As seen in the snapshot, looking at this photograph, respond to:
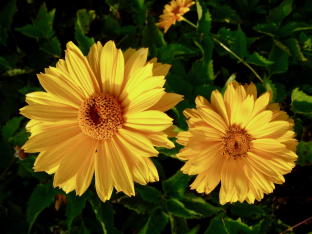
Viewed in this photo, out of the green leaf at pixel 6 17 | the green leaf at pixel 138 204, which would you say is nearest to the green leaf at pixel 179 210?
the green leaf at pixel 138 204

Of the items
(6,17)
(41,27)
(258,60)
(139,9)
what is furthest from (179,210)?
(6,17)

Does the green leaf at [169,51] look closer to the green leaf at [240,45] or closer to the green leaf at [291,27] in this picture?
the green leaf at [240,45]

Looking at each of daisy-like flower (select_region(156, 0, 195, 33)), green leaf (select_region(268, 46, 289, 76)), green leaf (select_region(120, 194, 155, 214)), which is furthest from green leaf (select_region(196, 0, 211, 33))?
green leaf (select_region(120, 194, 155, 214))

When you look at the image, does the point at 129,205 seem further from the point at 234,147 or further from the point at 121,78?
the point at 121,78

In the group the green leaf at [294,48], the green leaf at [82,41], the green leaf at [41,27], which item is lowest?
the green leaf at [82,41]

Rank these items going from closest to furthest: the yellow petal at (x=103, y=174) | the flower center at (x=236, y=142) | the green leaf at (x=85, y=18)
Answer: the yellow petal at (x=103, y=174) → the flower center at (x=236, y=142) → the green leaf at (x=85, y=18)

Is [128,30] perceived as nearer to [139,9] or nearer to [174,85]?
[139,9]
